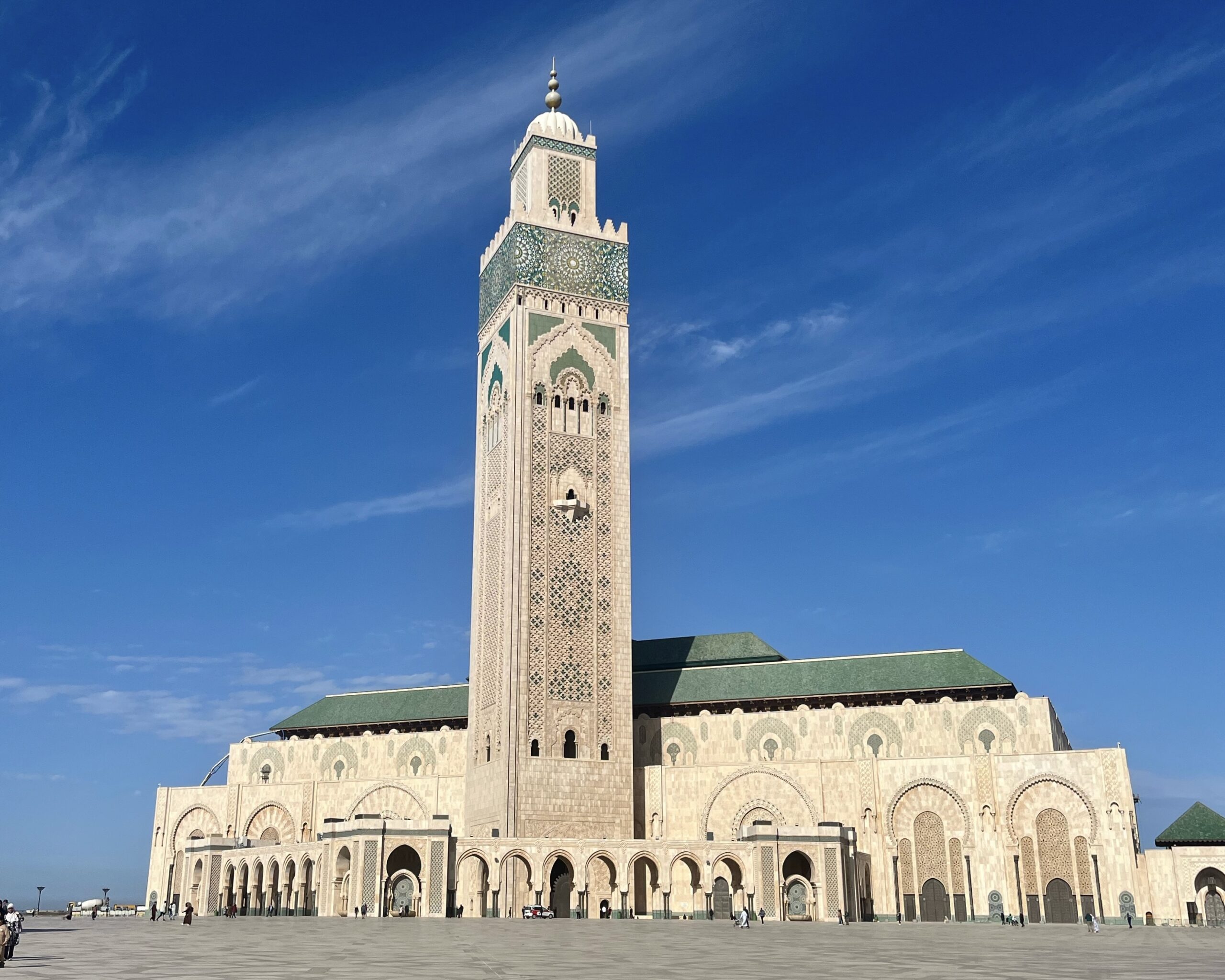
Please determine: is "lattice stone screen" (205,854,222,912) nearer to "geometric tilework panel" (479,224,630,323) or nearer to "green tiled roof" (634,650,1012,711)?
"green tiled roof" (634,650,1012,711)

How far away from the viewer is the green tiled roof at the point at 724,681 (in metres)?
45.0

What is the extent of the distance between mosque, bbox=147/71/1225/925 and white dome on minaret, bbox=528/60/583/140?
0.13 metres

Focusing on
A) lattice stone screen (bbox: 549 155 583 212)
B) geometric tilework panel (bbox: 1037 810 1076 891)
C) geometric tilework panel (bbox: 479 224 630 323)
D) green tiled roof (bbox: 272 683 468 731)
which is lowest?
geometric tilework panel (bbox: 1037 810 1076 891)

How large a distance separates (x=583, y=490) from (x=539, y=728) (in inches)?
355

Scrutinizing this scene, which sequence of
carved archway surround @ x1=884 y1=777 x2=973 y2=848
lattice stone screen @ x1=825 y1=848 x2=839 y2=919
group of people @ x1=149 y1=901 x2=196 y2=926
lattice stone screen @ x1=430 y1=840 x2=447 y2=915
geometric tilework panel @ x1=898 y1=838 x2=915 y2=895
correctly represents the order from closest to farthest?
1. group of people @ x1=149 y1=901 x2=196 y2=926
2. lattice stone screen @ x1=430 y1=840 x2=447 y2=915
3. lattice stone screen @ x1=825 y1=848 x2=839 y2=919
4. carved archway surround @ x1=884 y1=777 x2=973 y2=848
5. geometric tilework panel @ x1=898 y1=838 x2=915 y2=895

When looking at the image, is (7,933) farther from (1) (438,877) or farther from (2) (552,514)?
(2) (552,514)

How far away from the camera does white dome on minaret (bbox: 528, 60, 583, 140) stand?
50250 mm

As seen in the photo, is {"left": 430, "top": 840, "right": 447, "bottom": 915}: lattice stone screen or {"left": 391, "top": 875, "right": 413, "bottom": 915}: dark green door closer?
{"left": 430, "top": 840, "right": 447, "bottom": 915}: lattice stone screen

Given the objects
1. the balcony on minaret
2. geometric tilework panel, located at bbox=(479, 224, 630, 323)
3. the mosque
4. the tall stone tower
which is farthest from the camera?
geometric tilework panel, located at bbox=(479, 224, 630, 323)

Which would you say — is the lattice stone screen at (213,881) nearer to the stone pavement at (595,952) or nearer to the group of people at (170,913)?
the group of people at (170,913)

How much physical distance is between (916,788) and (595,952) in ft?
83.1

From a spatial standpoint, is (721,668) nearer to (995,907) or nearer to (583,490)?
(583,490)

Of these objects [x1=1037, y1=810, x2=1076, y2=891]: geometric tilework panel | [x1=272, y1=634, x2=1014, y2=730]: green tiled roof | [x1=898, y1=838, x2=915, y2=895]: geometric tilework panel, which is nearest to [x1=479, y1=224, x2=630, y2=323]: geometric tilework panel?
[x1=272, y1=634, x2=1014, y2=730]: green tiled roof

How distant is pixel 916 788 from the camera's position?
4256 cm
